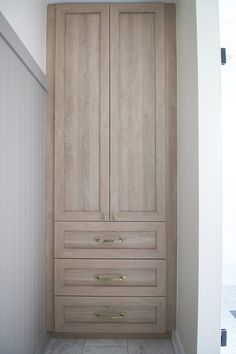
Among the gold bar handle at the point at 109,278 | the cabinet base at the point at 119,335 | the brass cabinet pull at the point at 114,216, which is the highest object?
the brass cabinet pull at the point at 114,216

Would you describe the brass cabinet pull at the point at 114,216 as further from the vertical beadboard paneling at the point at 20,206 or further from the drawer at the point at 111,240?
the vertical beadboard paneling at the point at 20,206

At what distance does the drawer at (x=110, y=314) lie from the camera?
71.9 inches

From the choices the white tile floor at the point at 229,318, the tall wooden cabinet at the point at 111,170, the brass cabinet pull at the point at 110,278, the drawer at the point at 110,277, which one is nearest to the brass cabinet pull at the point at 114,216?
the tall wooden cabinet at the point at 111,170

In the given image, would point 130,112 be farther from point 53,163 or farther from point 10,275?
point 10,275

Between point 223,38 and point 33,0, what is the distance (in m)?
1.46

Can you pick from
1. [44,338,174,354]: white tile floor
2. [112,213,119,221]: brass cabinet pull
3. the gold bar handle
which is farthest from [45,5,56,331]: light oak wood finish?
[112,213,119,221]: brass cabinet pull

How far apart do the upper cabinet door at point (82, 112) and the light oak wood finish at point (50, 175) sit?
0.04 meters

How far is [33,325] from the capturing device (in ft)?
5.24

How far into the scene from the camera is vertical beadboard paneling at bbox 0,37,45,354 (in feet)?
3.96

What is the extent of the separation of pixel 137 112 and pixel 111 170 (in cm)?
47

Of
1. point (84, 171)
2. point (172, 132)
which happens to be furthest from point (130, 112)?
point (84, 171)

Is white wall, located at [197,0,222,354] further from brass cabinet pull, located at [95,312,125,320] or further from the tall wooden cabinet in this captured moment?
brass cabinet pull, located at [95,312,125,320]

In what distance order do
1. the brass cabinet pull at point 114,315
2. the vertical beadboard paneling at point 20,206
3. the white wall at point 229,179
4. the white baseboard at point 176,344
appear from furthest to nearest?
the white wall at point 229,179
the brass cabinet pull at point 114,315
the white baseboard at point 176,344
the vertical beadboard paneling at point 20,206

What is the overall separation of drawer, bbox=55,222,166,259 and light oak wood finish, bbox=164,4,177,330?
69mm
